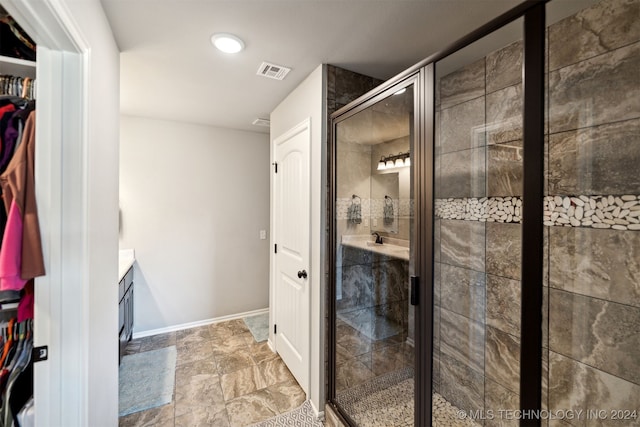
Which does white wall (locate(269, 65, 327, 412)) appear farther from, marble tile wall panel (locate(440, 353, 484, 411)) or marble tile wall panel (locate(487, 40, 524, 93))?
marble tile wall panel (locate(487, 40, 524, 93))

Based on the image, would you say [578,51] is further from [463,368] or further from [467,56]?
[463,368]

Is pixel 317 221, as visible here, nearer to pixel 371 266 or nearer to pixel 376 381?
pixel 371 266

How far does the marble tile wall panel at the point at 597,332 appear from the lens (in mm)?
1152

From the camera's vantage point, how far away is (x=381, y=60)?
1848 mm

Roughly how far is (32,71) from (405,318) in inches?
87.5

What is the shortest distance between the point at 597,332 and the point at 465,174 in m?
1.05

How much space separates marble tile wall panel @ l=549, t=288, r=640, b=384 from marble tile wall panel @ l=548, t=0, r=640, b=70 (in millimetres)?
1186

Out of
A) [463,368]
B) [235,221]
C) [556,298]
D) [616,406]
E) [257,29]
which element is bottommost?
[463,368]

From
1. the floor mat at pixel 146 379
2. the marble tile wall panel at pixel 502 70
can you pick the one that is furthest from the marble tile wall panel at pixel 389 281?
the floor mat at pixel 146 379

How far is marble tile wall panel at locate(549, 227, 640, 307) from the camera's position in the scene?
1149mm

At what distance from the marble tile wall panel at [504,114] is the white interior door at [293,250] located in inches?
48.4

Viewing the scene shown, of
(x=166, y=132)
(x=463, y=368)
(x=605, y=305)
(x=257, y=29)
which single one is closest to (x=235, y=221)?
(x=166, y=132)

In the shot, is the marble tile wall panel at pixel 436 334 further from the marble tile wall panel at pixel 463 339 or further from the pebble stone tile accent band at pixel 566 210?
the pebble stone tile accent band at pixel 566 210

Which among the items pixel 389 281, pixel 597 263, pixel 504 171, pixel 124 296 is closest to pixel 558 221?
pixel 597 263
